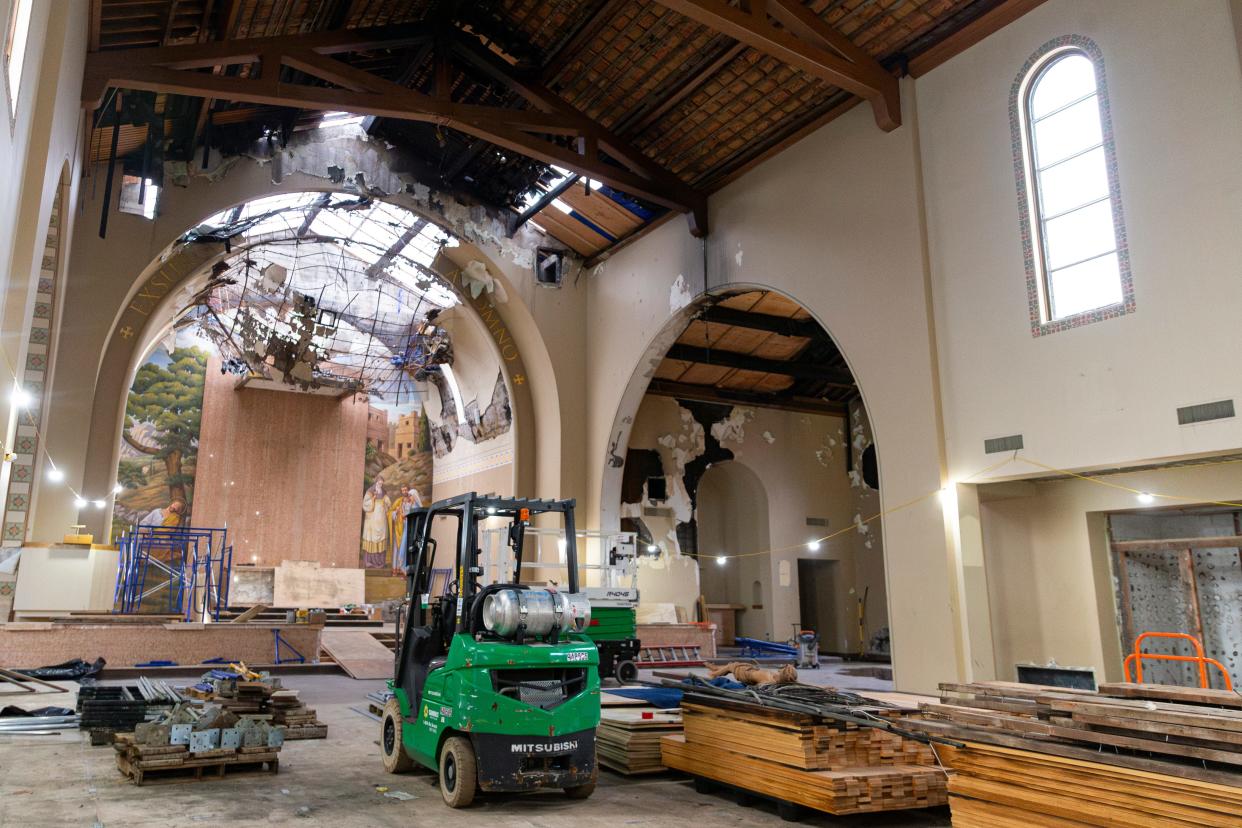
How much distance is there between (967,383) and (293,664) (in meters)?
10.4

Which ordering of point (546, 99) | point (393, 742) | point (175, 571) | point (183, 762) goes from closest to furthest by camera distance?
point (183, 762), point (393, 742), point (546, 99), point (175, 571)

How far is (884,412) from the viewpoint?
10.7 metres

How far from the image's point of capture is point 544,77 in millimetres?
13594

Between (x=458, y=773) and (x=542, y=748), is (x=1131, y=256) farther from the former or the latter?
(x=458, y=773)

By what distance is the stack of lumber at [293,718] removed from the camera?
24.6ft

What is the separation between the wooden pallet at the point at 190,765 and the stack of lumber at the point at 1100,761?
14.6ft

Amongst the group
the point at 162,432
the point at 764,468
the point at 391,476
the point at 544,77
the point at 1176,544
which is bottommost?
the point at 1176,544

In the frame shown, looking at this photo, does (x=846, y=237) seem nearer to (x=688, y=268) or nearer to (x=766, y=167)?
(x=766, y=167)

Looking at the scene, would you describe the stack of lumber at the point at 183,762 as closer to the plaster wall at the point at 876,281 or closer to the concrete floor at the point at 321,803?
the concrete floor at the point at 321,803

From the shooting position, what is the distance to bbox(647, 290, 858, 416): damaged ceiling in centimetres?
1764

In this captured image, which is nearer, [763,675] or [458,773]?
[458,773]

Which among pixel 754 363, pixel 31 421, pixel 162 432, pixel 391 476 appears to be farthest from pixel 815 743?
pixel 391 476

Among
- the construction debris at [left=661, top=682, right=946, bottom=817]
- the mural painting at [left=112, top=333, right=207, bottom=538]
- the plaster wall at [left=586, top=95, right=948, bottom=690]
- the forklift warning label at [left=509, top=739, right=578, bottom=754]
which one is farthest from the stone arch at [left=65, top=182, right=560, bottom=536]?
the construction debris at [left=661, top=682, right=946, bottom=817]

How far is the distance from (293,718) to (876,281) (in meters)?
8.27
